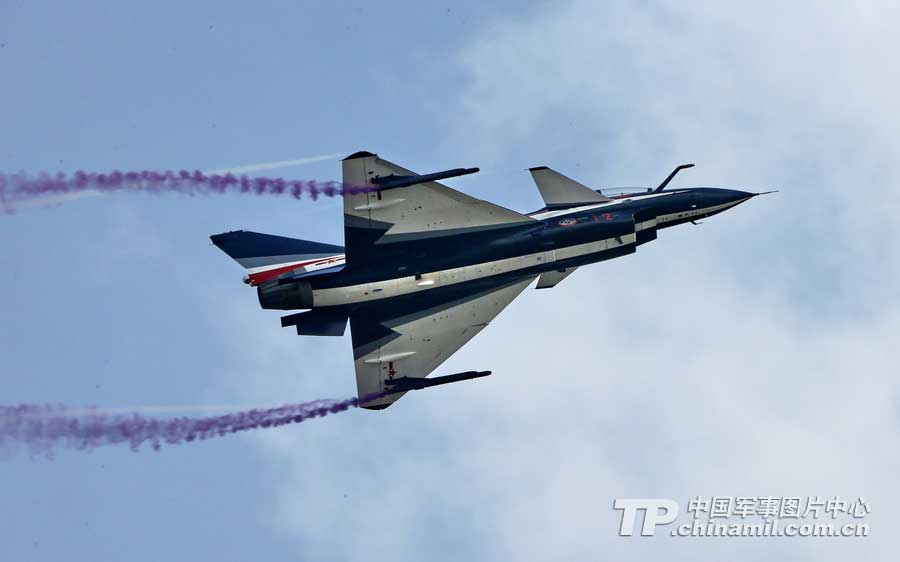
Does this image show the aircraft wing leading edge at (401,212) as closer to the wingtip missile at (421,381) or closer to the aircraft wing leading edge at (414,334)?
the aircraft wing leading edge at (414,334)

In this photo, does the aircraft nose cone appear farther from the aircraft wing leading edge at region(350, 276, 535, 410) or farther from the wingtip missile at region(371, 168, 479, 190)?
the wingtip missile at region(371, 168, 479, 190)

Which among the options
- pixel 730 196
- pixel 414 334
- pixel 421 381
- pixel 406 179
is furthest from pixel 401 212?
pixel 730 196

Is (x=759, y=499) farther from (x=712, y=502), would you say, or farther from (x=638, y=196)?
(x=638, y=196)

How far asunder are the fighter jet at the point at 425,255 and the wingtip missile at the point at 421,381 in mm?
42

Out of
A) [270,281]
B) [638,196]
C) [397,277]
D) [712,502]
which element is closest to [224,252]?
[270,281]

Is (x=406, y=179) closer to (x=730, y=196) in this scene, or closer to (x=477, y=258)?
(x=477, y=258)

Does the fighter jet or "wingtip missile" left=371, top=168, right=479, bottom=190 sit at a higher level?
"wingtip missile" left=371, top=168, right=479, bottom=190

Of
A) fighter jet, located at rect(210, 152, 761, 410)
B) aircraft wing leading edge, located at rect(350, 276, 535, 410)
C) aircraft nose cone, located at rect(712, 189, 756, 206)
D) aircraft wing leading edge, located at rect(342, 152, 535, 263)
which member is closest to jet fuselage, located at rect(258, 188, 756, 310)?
fighter jet, located at rect(210, 152, 761, 410)

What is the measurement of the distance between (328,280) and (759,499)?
14.1 m

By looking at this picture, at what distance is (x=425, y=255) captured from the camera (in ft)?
133

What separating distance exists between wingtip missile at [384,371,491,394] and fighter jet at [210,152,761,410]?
4 centimetres

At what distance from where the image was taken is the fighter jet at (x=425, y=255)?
39.7 meters

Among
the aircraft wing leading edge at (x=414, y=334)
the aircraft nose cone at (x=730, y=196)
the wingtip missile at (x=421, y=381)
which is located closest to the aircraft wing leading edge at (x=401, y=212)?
the aircraft wing leading edge at (x=414, y=334)

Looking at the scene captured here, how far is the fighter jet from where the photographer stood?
39688 mm
